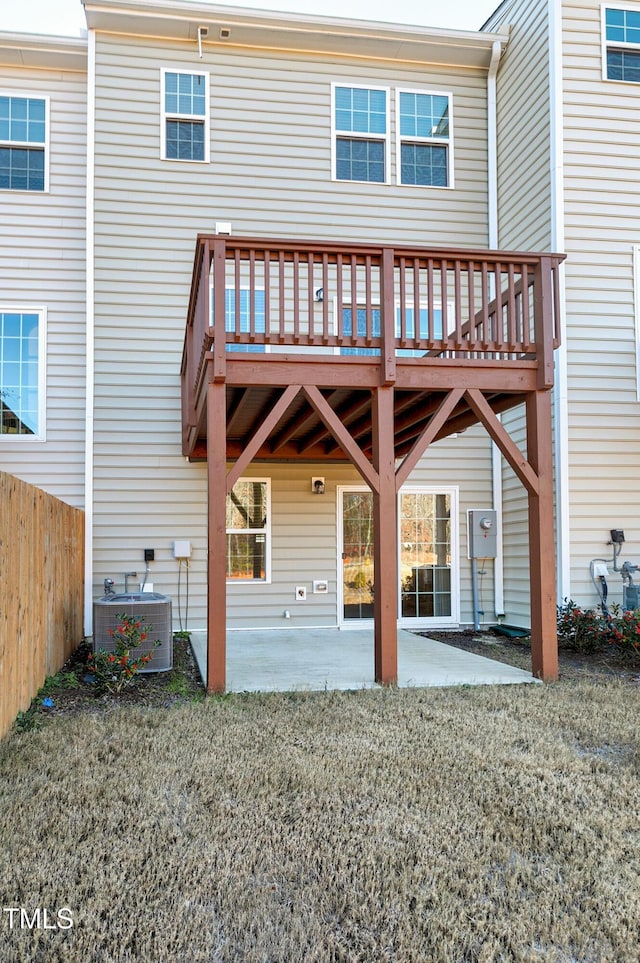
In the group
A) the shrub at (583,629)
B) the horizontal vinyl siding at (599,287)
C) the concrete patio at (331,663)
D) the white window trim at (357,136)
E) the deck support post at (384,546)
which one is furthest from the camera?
the white window trim at (357,136)

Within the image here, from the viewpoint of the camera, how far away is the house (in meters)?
7.70

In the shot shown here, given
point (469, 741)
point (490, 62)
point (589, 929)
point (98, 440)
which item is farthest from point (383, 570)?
point (490, 62)

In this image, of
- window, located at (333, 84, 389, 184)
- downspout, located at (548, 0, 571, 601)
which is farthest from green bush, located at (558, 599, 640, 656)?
window, located at (333, 84, 389, 184)

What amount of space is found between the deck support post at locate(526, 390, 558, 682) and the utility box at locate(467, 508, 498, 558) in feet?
9.18

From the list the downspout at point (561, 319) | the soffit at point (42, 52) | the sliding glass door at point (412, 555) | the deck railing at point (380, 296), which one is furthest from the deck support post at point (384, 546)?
the soffit at point (42, 52)

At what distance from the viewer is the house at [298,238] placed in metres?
7.70

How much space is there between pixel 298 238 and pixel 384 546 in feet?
14.2

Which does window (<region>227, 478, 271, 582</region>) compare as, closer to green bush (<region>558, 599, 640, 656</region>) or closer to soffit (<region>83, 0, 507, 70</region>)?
green bush (<region>558, 599, 640, 656</region>)

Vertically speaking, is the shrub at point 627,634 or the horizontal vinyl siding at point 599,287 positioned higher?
the horizontal vinyl siding at point 599,287

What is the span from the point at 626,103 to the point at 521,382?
13.8ft

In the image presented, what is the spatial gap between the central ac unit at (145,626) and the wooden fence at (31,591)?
31 cm

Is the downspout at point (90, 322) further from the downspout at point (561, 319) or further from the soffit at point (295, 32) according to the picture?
the downspout at point (561, 319)

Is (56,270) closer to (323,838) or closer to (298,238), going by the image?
(298,238)

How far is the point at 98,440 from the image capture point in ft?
26.5
